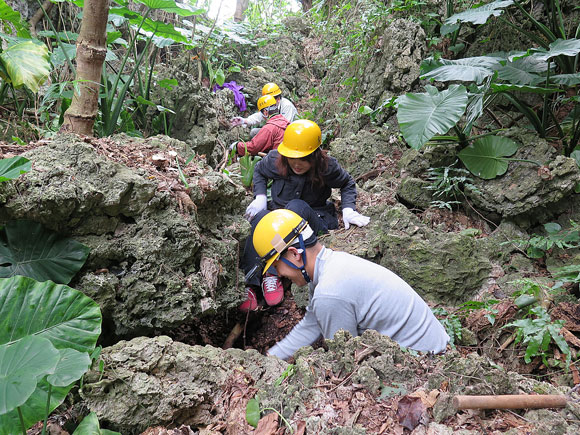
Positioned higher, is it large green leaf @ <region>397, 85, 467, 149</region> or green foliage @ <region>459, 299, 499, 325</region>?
large green leaf @ <region>397, 85, 467, 149</region>

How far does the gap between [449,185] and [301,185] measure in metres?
1.41

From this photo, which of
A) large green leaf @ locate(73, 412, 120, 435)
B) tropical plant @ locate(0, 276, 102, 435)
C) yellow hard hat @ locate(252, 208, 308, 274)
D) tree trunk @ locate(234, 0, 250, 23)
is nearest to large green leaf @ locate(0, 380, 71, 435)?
tropical plant @ locate(0, 276, 102, 435)

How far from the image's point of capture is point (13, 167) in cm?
161

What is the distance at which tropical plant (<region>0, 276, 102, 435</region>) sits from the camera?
1.10 metres

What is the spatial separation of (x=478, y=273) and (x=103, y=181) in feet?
9.04

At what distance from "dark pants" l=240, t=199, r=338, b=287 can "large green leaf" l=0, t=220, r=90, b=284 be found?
3.94ft

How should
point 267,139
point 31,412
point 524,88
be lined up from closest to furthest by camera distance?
point 31,412 < point 524,88 < point 267,139

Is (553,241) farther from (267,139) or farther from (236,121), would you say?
(236,121)

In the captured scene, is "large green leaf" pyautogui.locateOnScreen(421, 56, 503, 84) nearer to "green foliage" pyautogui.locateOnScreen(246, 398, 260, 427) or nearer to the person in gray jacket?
the person in gray jacket

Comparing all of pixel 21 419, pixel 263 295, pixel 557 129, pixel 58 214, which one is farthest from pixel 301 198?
pixel 21 419

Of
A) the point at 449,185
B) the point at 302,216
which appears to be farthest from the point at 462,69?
the point at 302,216

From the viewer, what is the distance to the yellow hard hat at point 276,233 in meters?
1.96

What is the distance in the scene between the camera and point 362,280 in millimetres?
1885

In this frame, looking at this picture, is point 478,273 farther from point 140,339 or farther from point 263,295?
point 140,339
